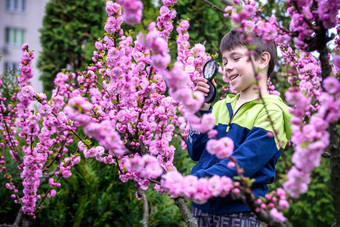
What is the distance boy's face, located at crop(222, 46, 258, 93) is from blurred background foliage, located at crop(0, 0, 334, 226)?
0.95 feet

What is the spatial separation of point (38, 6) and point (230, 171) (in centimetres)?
1684

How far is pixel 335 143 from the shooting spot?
1352 millimetres

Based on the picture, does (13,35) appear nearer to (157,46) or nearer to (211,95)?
(211,95)

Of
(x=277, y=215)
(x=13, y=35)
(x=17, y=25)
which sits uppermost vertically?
(x=17, y=25)

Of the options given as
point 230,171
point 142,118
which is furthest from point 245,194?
point 142,118

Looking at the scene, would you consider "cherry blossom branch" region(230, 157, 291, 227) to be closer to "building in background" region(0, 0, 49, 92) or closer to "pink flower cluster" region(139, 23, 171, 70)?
"pink flower cluster" region(139, 23, 171, 70)

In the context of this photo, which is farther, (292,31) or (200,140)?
(200,140)

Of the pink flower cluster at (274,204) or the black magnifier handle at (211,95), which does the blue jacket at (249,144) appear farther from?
the pink flower cluster at (274,204)

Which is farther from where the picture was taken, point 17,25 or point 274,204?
point 17,25

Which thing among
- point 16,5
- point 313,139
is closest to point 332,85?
point 313,139

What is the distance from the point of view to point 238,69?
5.57 ft

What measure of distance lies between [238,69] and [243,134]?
324 millimetres

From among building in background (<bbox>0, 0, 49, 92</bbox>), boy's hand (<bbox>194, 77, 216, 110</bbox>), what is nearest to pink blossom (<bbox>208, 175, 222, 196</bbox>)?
boy's hand (<bbox>194, 77, 216, 110</bbox>)

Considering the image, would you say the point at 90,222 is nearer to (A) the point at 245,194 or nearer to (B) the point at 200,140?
(B) the point at 200,140
